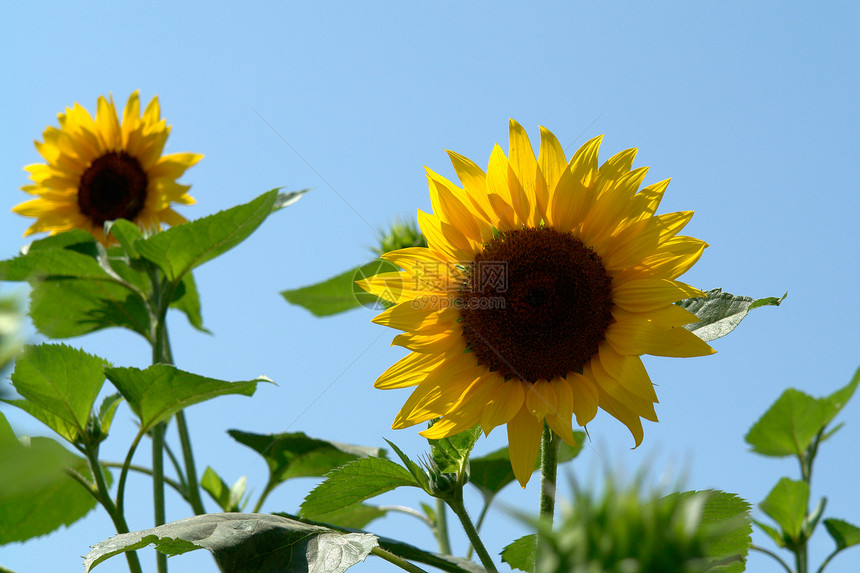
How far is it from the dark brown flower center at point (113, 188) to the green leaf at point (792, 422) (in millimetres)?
2330

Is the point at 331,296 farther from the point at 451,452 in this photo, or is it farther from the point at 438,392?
the point at 451,452

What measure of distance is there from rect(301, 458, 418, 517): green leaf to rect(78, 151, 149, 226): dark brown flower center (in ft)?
6.15

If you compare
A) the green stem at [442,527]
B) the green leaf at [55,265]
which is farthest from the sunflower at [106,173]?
the green stem at [442,527]

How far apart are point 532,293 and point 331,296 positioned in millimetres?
1043

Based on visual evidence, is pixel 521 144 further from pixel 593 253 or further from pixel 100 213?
pixel 100 213

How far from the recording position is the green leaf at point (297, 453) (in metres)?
2.06

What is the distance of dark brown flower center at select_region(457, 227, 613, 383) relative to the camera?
1.37m

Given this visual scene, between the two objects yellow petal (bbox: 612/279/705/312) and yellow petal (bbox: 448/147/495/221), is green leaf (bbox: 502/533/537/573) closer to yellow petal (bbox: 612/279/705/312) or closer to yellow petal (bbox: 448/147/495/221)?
yellow petal (bbox: 612/279/705/312)

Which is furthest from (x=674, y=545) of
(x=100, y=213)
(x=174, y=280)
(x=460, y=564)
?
(x=100, y=213)

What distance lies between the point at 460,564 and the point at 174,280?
1108mm

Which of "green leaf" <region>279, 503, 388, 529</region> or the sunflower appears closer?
"green leaf" <region>279, 503, 388, 529</region>

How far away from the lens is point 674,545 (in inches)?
16.4

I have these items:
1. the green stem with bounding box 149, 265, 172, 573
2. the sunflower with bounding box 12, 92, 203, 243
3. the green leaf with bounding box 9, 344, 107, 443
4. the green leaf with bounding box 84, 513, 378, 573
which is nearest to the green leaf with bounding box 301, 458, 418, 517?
the green leaf with bounding box 84, 513, 378, 573

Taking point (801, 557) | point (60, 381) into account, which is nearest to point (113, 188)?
point (60, 381)
